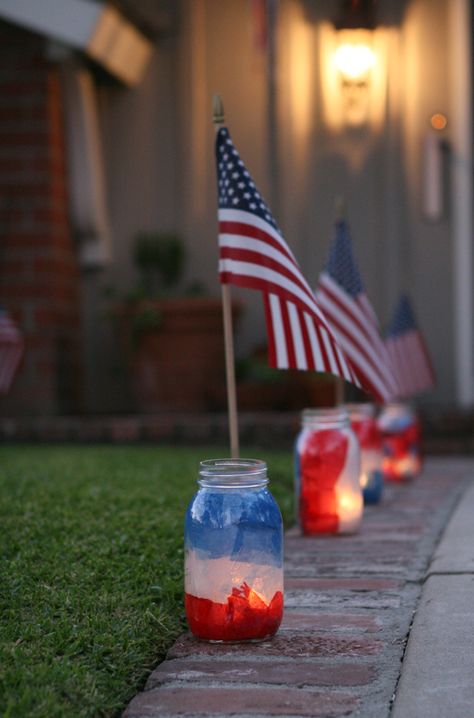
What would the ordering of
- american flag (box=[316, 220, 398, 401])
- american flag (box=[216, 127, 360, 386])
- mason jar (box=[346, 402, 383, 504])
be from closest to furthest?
american flag (box=[216, 127, 360, 386]) < american flag (box=[316, 220, 398, 401]) < mason jar (box=[346, 402, 383, 504])

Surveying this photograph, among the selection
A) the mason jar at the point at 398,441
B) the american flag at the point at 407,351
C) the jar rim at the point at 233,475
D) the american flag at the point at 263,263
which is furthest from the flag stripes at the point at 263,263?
the american flag at the point at 407,351

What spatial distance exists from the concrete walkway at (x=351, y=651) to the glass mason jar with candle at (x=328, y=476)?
0.24 meters

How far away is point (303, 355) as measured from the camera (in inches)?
137

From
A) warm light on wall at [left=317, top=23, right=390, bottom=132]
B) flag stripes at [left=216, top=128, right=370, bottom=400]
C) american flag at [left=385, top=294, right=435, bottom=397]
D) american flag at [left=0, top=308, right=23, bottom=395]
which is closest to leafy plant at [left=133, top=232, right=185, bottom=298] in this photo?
warm light on wall at [left=317, top=23, right=390, bottom=132]

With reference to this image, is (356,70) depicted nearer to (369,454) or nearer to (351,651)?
(369,454)

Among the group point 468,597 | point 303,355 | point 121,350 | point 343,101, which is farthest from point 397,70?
point 468,597

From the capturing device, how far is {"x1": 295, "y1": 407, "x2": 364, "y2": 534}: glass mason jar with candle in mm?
3895

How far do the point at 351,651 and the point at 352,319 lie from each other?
7.66 ft

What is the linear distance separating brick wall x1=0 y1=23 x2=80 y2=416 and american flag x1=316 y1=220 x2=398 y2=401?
3.15 meters

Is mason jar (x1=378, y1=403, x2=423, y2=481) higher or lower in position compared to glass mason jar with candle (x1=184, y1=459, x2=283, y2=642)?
lower

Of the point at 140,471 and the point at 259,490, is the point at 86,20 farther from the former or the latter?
the point at 259,490

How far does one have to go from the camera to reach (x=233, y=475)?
2.63 meters

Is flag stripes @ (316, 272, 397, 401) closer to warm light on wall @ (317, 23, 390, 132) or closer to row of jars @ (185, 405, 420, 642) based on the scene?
row of jars @ (185, 405, 420, 642)

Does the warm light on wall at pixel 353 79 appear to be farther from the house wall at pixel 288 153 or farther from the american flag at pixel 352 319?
the american flag at pixel 352 319
